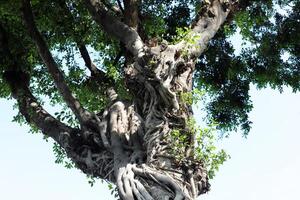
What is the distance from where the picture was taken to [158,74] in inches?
277

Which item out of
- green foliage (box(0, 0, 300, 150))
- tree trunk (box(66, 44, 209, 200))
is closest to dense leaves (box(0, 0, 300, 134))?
green foliage (box(0, 0, 300, 150))

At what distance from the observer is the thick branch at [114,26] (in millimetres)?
7969

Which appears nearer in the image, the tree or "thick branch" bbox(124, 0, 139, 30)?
the tree

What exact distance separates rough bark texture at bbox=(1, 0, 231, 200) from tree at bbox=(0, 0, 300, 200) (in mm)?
17

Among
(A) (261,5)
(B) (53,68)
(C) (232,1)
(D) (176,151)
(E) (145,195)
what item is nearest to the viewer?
(E) (145,195)

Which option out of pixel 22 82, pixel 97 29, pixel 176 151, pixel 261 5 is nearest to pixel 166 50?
pixel 176 151

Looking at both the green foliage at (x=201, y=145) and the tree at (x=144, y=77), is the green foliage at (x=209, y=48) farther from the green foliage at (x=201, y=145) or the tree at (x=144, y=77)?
the green foliage at (x=201, y=145)

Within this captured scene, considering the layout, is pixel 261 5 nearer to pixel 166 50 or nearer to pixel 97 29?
pixel 97 29

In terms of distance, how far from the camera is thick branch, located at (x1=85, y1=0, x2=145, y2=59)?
797 cm

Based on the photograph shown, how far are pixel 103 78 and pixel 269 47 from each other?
4.93m

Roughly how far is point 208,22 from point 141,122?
2.37 meters

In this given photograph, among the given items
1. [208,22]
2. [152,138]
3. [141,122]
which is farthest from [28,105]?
[208,22]

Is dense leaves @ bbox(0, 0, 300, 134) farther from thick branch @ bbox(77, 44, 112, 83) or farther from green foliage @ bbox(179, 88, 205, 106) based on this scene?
green foliage @ bbox(179, 88, 205, 106)

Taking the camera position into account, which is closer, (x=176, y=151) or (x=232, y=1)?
(x=176, y=151)
